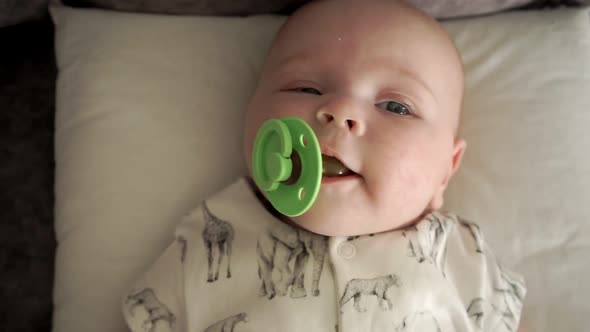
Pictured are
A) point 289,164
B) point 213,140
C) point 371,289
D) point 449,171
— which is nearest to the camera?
point 289,164

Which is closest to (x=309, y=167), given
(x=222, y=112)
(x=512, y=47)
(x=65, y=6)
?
(x=222, y=112)

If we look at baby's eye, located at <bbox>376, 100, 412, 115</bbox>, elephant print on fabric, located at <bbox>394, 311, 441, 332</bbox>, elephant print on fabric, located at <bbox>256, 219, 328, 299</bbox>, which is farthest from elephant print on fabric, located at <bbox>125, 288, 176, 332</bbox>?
baby's eye, located at <bbox>376, 100, 412, 115</bbox>

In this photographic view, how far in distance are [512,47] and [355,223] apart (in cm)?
61

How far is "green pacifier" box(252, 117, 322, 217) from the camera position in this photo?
0.76 m

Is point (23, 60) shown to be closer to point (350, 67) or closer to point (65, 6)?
point (65, 6)

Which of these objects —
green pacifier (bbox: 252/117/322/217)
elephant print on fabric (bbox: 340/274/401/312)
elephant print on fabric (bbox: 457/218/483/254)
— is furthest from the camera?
elephant print on fabric (bbox: 457/218/483/254)

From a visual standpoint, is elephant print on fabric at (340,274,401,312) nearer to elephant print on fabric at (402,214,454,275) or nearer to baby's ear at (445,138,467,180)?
elephant print on fabric at (402,214,454,275)

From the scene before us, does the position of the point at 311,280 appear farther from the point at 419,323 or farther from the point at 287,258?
the point at 419,323

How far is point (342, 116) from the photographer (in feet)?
2.69

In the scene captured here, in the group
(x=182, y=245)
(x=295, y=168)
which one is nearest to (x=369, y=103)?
(x=295, y=168)

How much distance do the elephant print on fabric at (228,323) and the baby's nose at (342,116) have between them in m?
0.32

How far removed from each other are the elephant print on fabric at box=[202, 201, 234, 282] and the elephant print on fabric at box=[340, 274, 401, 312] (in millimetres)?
195

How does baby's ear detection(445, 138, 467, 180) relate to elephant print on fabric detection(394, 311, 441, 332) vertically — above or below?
above

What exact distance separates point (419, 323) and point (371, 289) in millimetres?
92
